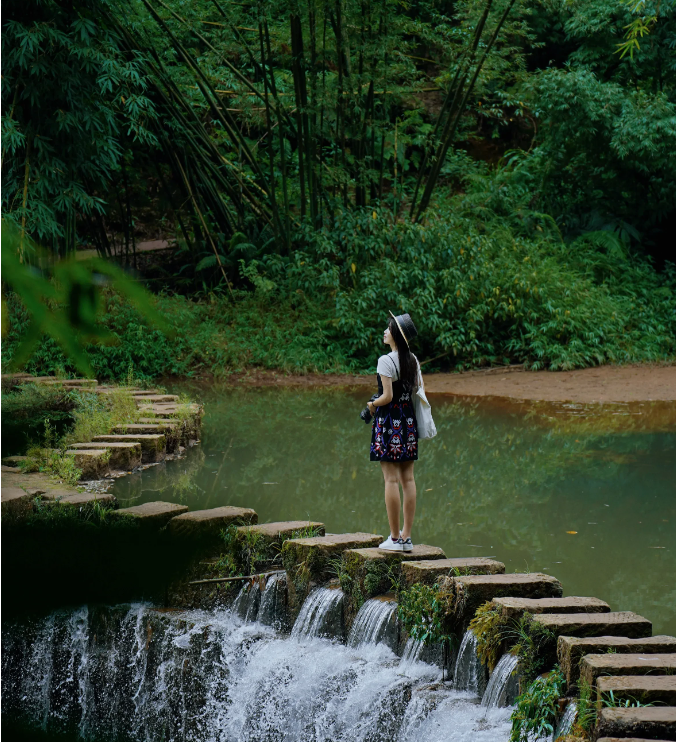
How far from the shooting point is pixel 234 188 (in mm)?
14117

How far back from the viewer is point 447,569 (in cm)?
377

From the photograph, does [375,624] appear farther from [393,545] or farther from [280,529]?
[280,529]

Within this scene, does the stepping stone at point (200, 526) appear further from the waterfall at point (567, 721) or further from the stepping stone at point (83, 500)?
the waterfall at point (567, 721)

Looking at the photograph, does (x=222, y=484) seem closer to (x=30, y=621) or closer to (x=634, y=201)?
(x=30, y=621)

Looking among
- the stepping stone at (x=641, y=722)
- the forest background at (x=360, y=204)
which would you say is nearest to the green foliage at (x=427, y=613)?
the stepping stone at (x=641, y=722)

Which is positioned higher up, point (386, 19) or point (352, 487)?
point (386, 19)

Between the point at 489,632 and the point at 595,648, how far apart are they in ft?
1.65

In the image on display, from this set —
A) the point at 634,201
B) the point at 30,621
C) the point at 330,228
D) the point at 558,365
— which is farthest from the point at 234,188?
the point at 30,621

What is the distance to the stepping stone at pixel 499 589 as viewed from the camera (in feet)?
11.5

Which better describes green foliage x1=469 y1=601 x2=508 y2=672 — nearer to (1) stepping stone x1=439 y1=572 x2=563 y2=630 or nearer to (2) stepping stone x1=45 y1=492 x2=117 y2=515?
(1) stepping stone x1=439 y1=572 x2=563 y2=630

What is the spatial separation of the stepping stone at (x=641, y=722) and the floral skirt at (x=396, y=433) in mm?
1849

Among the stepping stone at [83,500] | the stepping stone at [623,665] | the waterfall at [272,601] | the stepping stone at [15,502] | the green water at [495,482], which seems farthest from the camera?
the green water at [495,482]

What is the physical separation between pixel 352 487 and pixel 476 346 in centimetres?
608

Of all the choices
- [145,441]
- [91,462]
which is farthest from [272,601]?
[145,441]
